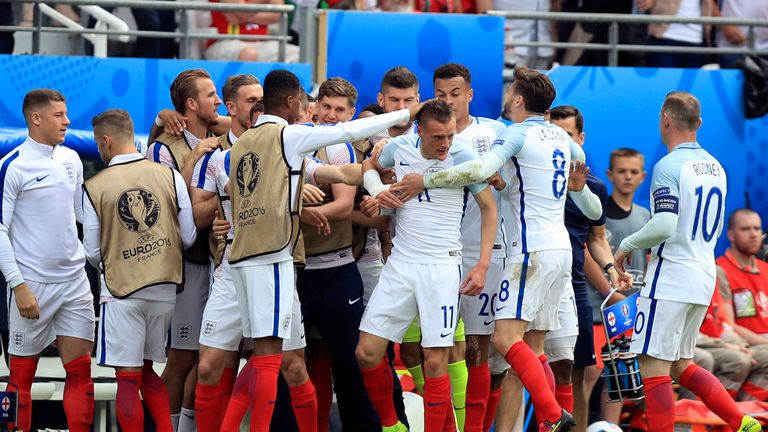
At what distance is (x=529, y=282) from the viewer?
762 centimetres

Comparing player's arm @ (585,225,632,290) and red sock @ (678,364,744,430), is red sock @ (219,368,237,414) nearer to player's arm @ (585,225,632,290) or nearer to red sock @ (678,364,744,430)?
player's arm @ (585,225,632,290)

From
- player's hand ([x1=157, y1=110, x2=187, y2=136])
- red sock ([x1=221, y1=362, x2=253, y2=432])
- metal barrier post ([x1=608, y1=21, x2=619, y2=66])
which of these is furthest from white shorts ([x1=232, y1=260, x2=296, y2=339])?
metal barrier post ([x1=608, y1=21, x2=619, y2=66])

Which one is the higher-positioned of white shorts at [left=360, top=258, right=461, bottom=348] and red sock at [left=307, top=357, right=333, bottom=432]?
white shorts at [left=360, top=258, right=461, bottom=348]

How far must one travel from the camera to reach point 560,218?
307 inches

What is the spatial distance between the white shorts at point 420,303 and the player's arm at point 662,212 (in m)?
1.26

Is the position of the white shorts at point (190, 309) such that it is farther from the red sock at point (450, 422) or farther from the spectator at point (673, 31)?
the spectator at point (673, 31)

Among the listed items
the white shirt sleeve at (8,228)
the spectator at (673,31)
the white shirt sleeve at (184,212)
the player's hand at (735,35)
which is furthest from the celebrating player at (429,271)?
the player's hand at (735,35)

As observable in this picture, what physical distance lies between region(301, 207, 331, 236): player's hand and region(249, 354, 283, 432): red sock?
2.70 ft

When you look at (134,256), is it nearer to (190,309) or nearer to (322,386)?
(190,309)

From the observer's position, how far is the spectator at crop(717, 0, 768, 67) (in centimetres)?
1288

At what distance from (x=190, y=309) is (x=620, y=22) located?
590 cm

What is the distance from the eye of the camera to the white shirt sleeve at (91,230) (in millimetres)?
7777

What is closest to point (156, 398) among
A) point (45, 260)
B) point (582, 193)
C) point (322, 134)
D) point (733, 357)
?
point (45, 260)

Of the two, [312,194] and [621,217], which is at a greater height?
[312,194]
